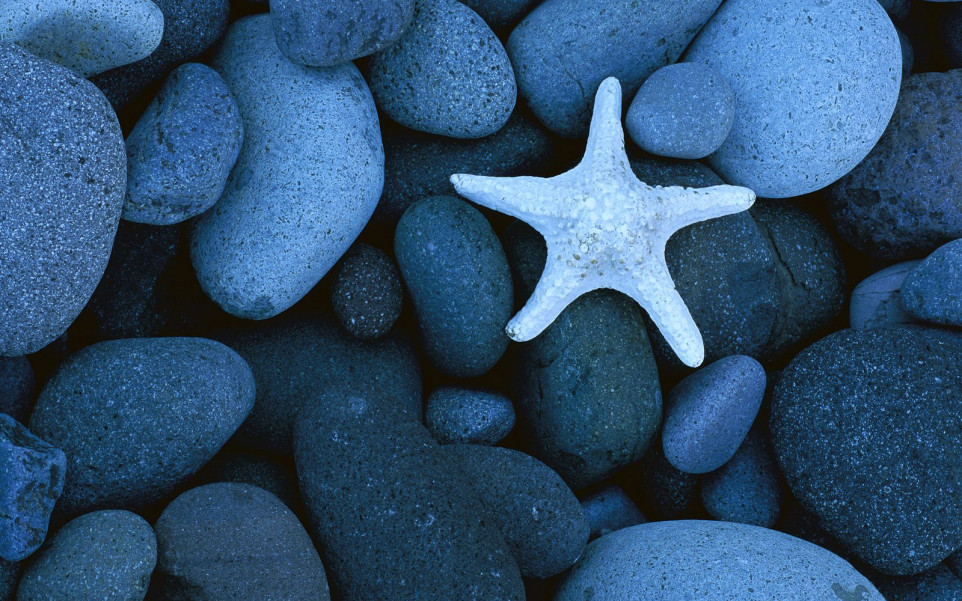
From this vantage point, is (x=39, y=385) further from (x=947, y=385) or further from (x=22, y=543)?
(x=947, y=385)

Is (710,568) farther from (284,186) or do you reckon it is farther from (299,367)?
(284,186)

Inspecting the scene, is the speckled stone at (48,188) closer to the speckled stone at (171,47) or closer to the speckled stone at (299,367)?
the speckled stone at (171,47)

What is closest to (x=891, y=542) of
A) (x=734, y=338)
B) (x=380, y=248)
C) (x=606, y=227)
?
(x=734, y=338)

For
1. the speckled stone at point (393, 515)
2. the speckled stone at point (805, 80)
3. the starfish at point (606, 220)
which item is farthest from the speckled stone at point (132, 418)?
the speckled stone at point (805, 80)

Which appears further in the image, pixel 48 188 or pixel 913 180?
pixel 913 180

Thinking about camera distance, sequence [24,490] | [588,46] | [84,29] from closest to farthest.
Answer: [24,490]
[84,29]
[588,46]

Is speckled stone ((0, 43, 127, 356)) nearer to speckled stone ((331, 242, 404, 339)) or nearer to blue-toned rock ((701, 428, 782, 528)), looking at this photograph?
speckled stone ((331, 242, 404, 339))

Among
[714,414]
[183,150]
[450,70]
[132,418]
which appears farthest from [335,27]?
Answer: [714,414]

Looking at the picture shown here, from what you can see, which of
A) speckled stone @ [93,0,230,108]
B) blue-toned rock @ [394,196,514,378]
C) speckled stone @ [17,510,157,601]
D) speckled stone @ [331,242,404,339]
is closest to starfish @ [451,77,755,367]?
blue-toned rock @ [394,196,514,378]

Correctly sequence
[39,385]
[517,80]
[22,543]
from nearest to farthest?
[22,543] → [39,385] → [517,80]
